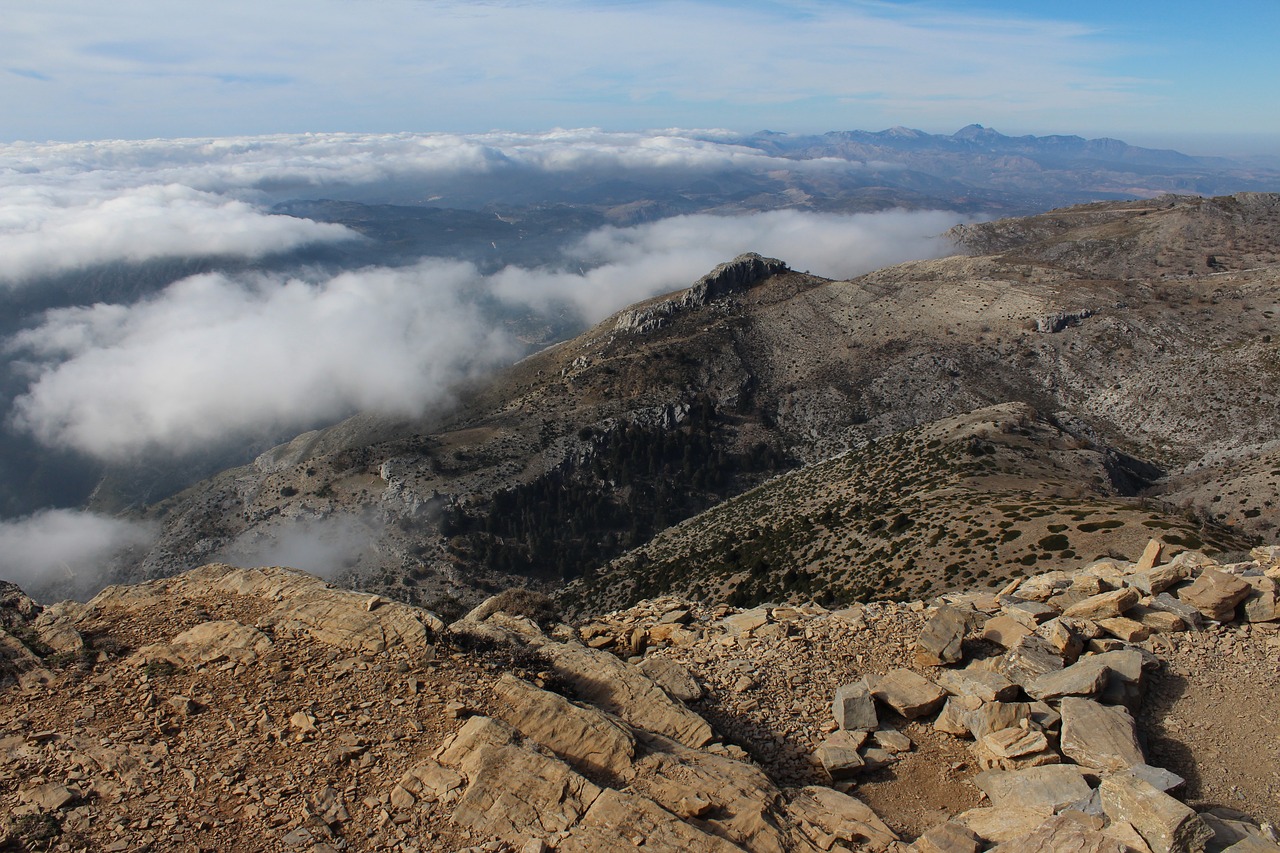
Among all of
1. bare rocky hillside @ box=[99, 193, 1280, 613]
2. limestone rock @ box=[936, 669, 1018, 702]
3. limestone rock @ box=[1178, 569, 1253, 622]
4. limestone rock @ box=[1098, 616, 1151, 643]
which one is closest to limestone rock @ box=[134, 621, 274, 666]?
limestone rock @ box=[936, 669, 1018, 702]

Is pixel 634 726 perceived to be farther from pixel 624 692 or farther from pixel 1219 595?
pixel 1219 595

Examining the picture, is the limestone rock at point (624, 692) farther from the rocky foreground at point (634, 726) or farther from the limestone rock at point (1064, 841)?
the limestone rock at point (1064, 841)

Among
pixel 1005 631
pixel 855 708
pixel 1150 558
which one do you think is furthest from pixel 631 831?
pixel 1150 558

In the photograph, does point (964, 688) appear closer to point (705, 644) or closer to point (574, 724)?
point (705, 644)

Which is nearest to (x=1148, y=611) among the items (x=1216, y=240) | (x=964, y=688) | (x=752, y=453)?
(x=964, y=688)

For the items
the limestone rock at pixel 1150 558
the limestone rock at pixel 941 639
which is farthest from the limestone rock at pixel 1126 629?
the limestone rock at pixel 1150 558

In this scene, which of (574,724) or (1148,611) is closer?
(574,724)

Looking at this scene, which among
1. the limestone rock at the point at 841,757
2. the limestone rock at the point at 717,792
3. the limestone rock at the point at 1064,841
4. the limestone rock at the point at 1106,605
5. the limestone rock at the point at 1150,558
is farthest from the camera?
the limestone rock at the point at 1150,558
